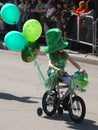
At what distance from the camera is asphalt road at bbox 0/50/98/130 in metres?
9.86

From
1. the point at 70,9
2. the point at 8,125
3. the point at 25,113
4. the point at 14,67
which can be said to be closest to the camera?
the point at 8,125

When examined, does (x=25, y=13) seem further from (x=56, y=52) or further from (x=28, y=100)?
(x=56, y=52)

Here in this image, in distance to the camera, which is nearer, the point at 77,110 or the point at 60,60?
the point at 77,110

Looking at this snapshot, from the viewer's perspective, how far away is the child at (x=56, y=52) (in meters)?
9.92

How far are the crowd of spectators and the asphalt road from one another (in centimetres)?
214

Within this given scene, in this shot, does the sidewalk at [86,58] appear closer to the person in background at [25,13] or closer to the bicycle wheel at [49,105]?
the person in background at [25,13]

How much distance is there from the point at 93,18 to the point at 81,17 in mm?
674

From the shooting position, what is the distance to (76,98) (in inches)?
388

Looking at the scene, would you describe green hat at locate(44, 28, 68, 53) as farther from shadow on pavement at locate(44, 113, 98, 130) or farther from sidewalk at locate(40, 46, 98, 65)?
sidewalk at locate(40, 46, 98, 65)

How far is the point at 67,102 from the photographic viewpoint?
10.1m

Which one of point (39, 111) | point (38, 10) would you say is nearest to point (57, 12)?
point (38, 10)

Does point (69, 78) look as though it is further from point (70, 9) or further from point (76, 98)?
point (70, 9)

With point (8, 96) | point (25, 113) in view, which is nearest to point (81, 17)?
point (8, 96)

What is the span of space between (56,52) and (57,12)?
9.29 metres
